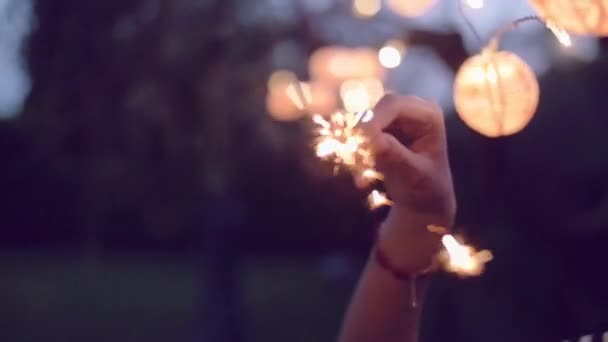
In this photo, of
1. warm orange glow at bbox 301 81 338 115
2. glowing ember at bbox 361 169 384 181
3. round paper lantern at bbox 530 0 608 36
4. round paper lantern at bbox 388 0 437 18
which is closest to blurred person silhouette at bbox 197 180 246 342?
warm orange glow at bbox 301 81 338 115

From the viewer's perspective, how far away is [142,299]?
1195 centimetres

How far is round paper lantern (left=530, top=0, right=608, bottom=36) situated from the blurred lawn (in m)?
7.54

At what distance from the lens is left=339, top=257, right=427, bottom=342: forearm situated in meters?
1.56

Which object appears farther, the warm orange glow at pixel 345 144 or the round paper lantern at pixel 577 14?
the round paper lantern at pixel 577 14

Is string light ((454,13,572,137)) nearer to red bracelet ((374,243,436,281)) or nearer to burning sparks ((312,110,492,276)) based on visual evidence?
burning sparks ((312,110,492,276))

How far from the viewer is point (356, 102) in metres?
2.11

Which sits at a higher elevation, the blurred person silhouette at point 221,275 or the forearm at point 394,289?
the blurred person silhouette at point 221,275

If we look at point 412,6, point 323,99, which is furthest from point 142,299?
point 412,6

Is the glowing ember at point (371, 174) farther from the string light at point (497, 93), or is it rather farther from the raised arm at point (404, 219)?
the string light at point (497, 93)

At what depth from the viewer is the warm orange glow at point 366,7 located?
15.7 feet

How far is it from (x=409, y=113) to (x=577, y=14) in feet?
1.57

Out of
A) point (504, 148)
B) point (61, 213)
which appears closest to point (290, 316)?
point (504, 148)

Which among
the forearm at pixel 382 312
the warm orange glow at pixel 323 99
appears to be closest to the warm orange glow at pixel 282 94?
the warm orange glow at pixel 323 99

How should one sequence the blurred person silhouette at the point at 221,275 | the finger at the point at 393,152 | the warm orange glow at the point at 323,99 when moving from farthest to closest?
1. the blurred person silhouette at the point at 221,275
2. the warm orange glow at the point at 323,99
3. the finger at the point at 393,152
